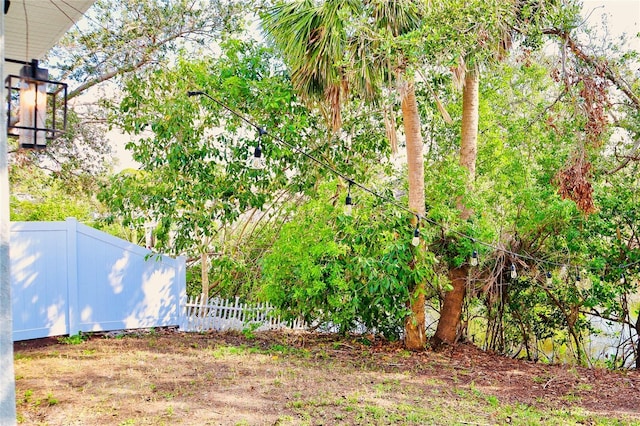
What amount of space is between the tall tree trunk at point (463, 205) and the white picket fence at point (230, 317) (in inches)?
97.2

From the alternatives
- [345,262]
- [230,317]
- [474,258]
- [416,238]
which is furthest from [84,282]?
[474,258]

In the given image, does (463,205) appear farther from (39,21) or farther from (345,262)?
(39,21)

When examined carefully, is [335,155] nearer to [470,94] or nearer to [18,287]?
[470,94]

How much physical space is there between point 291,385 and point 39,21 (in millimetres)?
4479

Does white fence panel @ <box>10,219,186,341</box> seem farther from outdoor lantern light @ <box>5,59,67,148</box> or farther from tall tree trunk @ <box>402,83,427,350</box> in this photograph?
tall tree trunk @ <box>402,83,427,350</box>

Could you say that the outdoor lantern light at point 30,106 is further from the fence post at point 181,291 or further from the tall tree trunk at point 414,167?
the fence post at point 181,291

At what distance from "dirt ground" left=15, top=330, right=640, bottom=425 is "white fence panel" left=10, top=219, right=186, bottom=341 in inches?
11.4

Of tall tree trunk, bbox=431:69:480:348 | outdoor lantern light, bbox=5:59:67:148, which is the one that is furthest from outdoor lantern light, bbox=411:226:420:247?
outdoor lantern light, bbox=5:59:67:148

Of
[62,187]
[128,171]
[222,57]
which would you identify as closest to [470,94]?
[222,57]

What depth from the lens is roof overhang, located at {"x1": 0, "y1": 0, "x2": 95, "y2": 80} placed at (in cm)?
516

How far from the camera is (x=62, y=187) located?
441 inches

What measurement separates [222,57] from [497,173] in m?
4.66

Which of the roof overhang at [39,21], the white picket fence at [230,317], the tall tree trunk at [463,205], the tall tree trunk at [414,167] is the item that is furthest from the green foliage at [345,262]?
the roof overhang at [39,21]

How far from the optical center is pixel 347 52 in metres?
6.65
